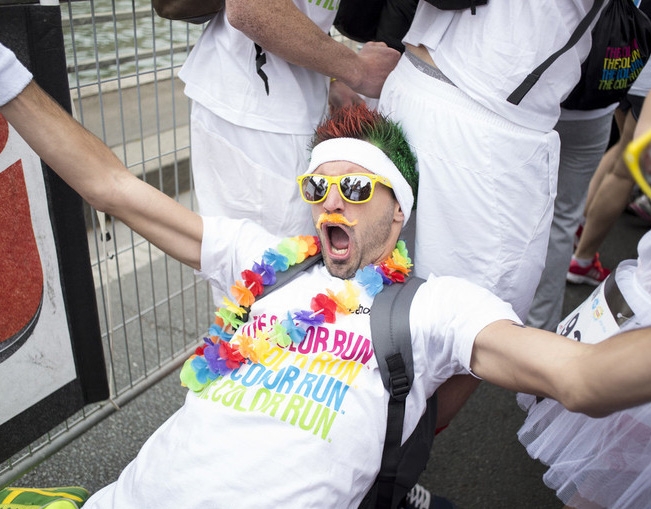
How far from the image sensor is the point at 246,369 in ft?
5.56

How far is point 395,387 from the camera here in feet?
5.27

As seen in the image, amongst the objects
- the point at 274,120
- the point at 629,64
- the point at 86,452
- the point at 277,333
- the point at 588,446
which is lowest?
the point at 86,452

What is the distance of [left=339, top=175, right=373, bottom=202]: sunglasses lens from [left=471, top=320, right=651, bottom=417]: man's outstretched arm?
1.80 ft

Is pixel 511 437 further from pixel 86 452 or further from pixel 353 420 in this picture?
pixel 86 452

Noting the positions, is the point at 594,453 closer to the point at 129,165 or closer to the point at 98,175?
the point at 98,175

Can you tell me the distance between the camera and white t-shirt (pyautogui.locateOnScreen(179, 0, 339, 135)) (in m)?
2.06

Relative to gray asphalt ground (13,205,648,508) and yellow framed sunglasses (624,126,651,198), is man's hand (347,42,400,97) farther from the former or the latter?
gray asphalt ground (13,205,648,508)

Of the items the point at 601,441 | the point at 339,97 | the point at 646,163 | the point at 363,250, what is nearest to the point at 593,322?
the point at 601,441

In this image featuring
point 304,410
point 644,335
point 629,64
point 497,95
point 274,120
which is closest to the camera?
point 644,335

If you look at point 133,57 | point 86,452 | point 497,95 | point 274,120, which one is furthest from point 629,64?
point 86,452

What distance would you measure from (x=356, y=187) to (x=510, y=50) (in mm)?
564

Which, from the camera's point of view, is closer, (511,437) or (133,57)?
(133,57)

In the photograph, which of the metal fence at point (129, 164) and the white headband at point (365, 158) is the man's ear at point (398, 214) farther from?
the metal fence at point (129, 164)

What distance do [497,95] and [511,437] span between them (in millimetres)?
1531
